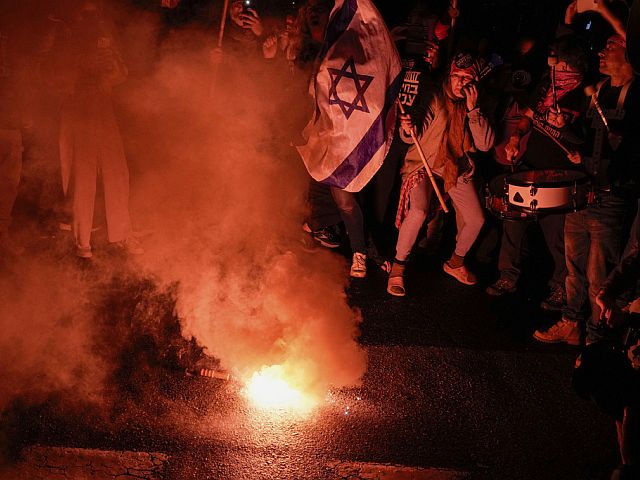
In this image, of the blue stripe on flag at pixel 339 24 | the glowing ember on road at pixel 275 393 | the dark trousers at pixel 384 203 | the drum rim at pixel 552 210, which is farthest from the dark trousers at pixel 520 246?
the glowing ember on road at pixel 275 393

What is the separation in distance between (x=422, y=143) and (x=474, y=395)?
259 cm

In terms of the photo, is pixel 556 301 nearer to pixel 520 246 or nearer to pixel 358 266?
pixel 520 246

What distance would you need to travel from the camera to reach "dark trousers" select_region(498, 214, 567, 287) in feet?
17.7

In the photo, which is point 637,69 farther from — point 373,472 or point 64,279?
point 64,279

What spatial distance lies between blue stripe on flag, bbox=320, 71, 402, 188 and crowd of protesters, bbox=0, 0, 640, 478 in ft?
0.71

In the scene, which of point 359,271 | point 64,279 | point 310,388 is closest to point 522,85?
point 359,271

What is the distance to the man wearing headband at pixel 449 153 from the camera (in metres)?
4.91

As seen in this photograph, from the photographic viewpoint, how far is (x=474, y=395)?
4086 mm

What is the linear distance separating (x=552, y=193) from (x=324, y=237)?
2844 mm

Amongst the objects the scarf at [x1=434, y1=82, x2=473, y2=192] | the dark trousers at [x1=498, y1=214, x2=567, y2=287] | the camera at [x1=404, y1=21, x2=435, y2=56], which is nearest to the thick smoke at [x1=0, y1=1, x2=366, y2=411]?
the camera at [x1=404, y1=21, x2=435, y2=56]

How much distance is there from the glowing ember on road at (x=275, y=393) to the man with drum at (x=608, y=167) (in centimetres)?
278

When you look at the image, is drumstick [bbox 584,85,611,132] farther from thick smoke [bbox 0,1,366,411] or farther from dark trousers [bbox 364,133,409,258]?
thick smoke [bbox 0,1,366,411]

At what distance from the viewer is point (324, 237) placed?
20.9ft

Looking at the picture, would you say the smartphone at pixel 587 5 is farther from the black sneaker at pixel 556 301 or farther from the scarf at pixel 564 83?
the black sneaker at pixel 556 301
